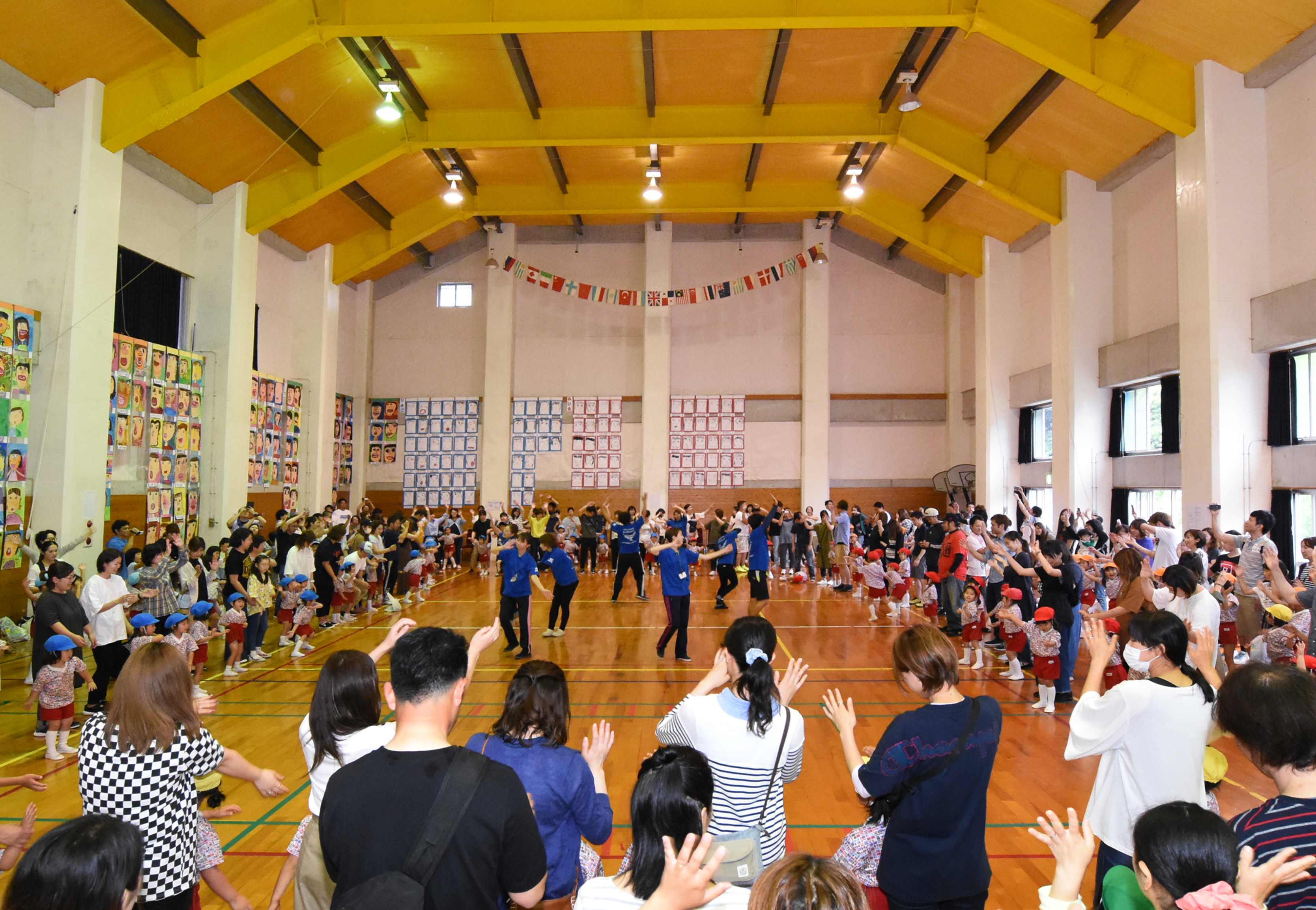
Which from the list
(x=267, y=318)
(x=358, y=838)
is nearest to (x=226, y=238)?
(x=267, y=318)

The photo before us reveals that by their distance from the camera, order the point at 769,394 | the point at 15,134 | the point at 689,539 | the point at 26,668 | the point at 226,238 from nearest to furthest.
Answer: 1. the point at 26,668
2. the point at 15,134
3. the point at 226,238
4. the point at 689,539
5. the point at 769,394

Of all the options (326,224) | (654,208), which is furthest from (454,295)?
(654,208)

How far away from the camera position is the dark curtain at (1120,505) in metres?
13.9

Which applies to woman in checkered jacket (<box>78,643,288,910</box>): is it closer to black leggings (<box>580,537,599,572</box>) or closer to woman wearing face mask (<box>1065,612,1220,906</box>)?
woman wearing face mask (<box>1065,612,1220,906</box>)

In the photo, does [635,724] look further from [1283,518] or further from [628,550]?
[1283,518]

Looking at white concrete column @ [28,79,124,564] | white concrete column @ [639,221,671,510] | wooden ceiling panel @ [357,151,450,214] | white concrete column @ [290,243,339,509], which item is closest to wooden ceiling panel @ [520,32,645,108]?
wooden ceiling panel @ [357,151,450,214]

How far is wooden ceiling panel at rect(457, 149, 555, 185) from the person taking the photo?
16922mm

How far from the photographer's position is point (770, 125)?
14.5 metres

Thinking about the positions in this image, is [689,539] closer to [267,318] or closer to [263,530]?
[263,530]

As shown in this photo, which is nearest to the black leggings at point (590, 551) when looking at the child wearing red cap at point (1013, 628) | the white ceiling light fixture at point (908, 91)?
the white ceiling light fixture at point (908, 91)

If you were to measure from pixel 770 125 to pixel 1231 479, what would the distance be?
9419mm

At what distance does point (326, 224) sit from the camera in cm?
1747

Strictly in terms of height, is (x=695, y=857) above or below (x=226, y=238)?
below

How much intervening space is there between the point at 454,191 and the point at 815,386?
10.3 meters
